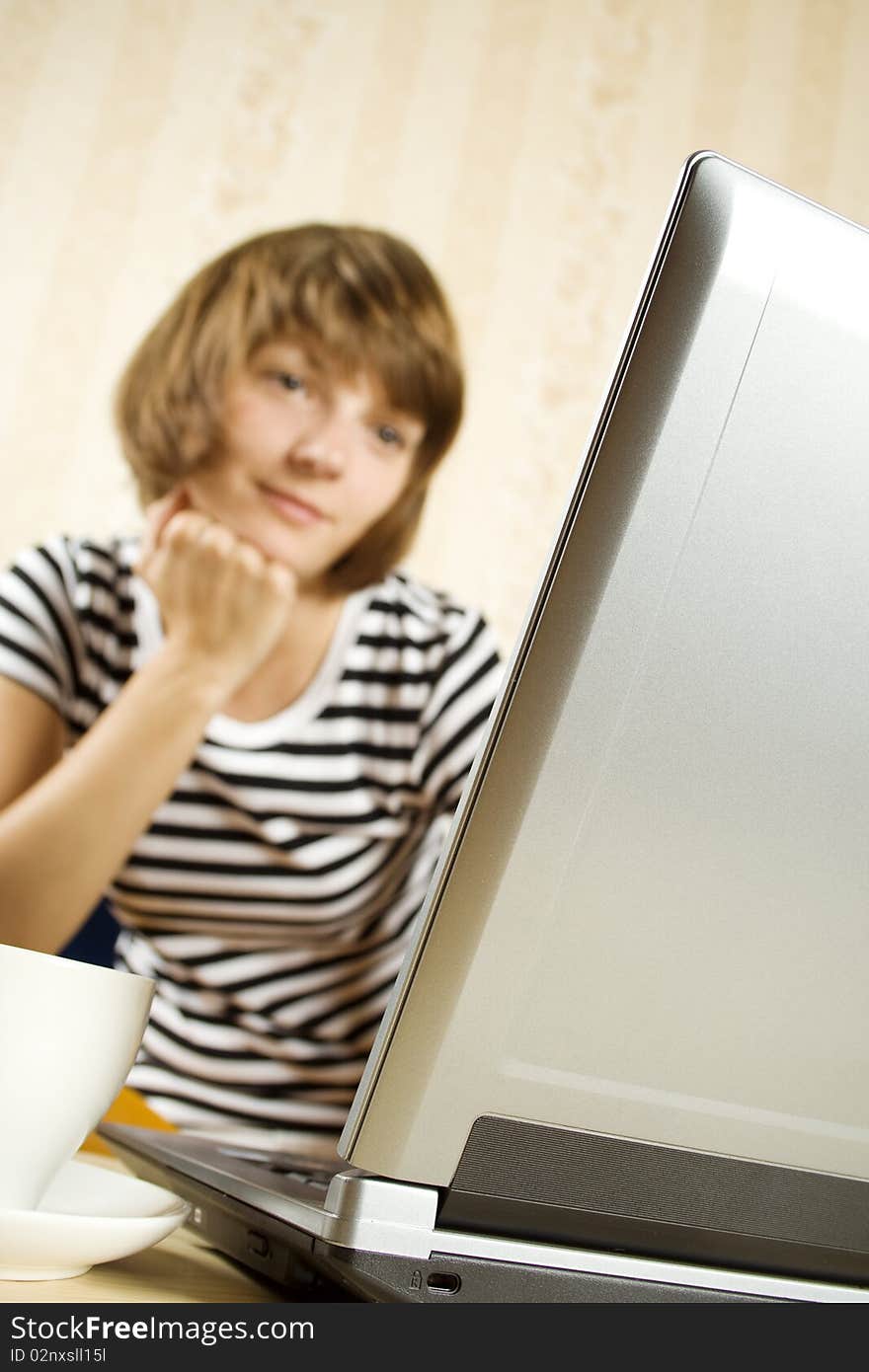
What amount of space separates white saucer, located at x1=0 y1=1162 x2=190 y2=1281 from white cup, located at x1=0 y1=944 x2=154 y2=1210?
0.02 metres

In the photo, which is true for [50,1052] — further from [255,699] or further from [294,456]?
[294,456]

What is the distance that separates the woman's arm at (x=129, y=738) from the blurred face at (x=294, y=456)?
17 centimetres

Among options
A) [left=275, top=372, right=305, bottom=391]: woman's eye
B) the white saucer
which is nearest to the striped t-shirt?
[left=275, top=372, right=305, bottom=391]: woman's eye

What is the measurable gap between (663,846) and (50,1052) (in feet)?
0.64

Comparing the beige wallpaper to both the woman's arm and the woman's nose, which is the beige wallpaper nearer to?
the woman's nose

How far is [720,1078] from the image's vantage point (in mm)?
356

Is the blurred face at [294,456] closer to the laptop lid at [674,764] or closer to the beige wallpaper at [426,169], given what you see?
the beige wallpaper at [426,169]

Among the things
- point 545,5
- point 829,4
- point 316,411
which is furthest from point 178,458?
point 829,4

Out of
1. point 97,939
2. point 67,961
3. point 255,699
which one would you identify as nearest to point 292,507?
point 255,699

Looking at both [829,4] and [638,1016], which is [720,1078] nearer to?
[638,1016]

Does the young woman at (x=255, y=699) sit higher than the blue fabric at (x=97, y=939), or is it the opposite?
the young woman at (x=255, y=699)

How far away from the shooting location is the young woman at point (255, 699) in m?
1.04

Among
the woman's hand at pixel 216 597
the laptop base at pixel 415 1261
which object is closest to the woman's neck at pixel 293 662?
the woman's hand at pixel 216 597

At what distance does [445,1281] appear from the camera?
0.34 metres
